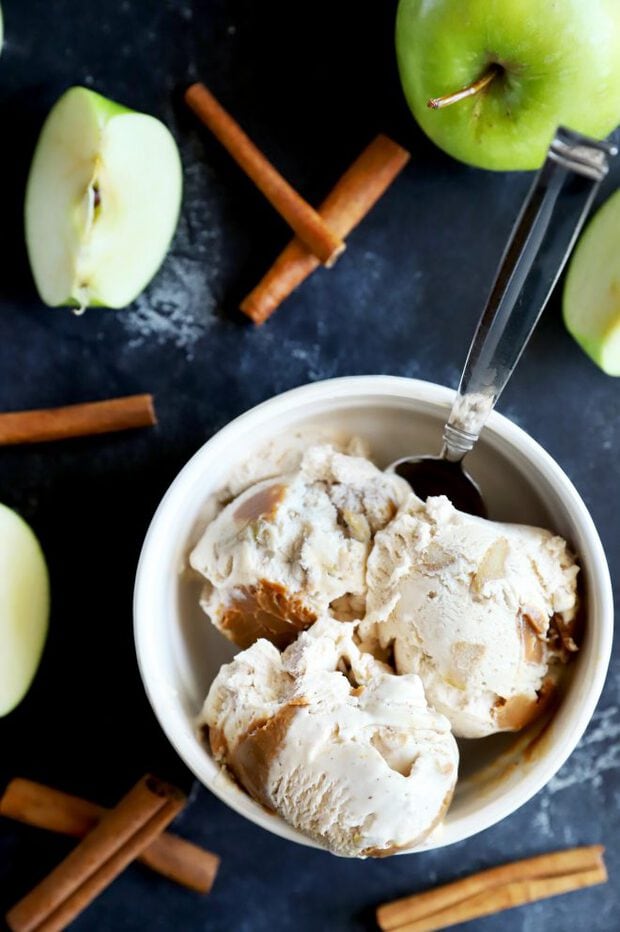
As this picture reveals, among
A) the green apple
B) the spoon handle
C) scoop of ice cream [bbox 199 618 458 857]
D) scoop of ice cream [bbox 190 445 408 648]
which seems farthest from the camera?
the green apple

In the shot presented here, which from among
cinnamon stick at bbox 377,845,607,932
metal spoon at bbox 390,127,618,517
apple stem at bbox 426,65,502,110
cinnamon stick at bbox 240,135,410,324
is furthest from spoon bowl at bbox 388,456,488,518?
cinnamon stick at bbox 377,845,607,932

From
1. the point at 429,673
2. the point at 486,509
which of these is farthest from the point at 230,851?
the point at 486,509

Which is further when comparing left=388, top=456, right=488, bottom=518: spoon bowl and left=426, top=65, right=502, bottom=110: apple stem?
left=388, top=456, right=488, bottom=518: spoon bowl

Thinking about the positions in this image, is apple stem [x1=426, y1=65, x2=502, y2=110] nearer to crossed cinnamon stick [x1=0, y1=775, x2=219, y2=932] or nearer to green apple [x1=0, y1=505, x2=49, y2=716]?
green apple [x1=0, y1=505, x2=49, y2=716]

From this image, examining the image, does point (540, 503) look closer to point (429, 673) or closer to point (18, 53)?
point (429, 673)

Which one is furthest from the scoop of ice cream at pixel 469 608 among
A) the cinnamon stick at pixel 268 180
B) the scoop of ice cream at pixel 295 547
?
the cinnamon stick at pixel 268 180

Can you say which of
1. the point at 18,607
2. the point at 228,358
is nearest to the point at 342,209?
the point at 228,358
